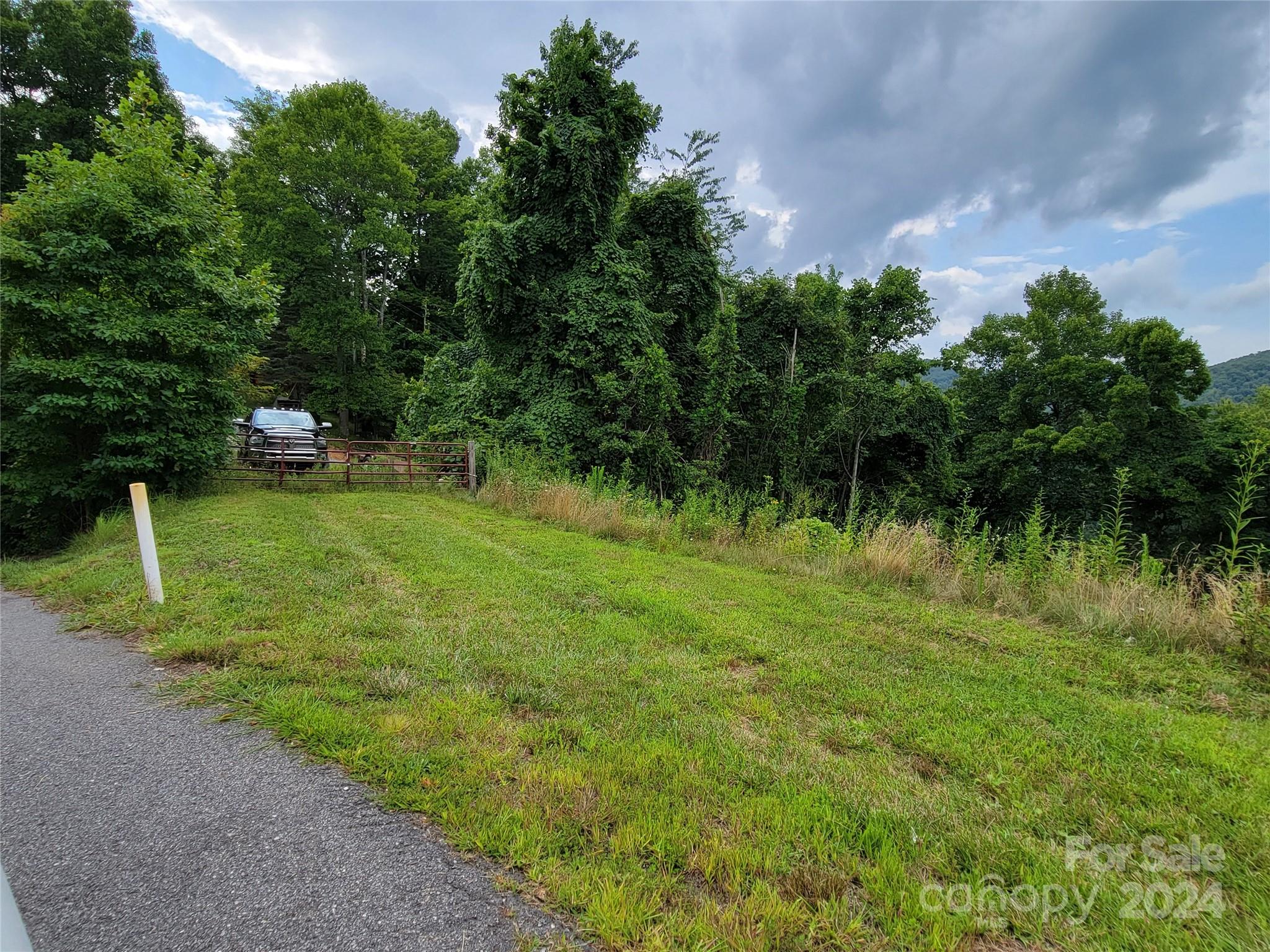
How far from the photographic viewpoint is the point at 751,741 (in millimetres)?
2838

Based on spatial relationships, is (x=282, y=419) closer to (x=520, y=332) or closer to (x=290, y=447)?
(x=290, y=447)

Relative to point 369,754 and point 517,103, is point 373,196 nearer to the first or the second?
point 517,103

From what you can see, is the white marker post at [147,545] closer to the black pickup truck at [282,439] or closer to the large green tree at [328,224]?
the black pickup truck at [282,439]

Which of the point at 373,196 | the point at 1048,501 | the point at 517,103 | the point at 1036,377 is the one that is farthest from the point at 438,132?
the point at 1048,501

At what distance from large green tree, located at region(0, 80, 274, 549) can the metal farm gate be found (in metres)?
2.41

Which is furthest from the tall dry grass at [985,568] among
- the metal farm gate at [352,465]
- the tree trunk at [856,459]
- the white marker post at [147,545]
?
the tree trunk at [856,459]

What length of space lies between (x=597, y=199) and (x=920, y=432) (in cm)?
1590

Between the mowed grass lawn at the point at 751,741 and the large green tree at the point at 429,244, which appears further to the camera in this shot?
the large green tree at the point at 429,244

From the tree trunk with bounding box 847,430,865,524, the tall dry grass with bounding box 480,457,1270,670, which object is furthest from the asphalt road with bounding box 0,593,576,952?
the tree trunk with bounding box 847,430,865,524

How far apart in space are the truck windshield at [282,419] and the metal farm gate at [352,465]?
5.97ft

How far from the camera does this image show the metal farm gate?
13.0m

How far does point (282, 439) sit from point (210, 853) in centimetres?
1362

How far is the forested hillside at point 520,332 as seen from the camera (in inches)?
365

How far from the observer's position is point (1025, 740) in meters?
2.95
